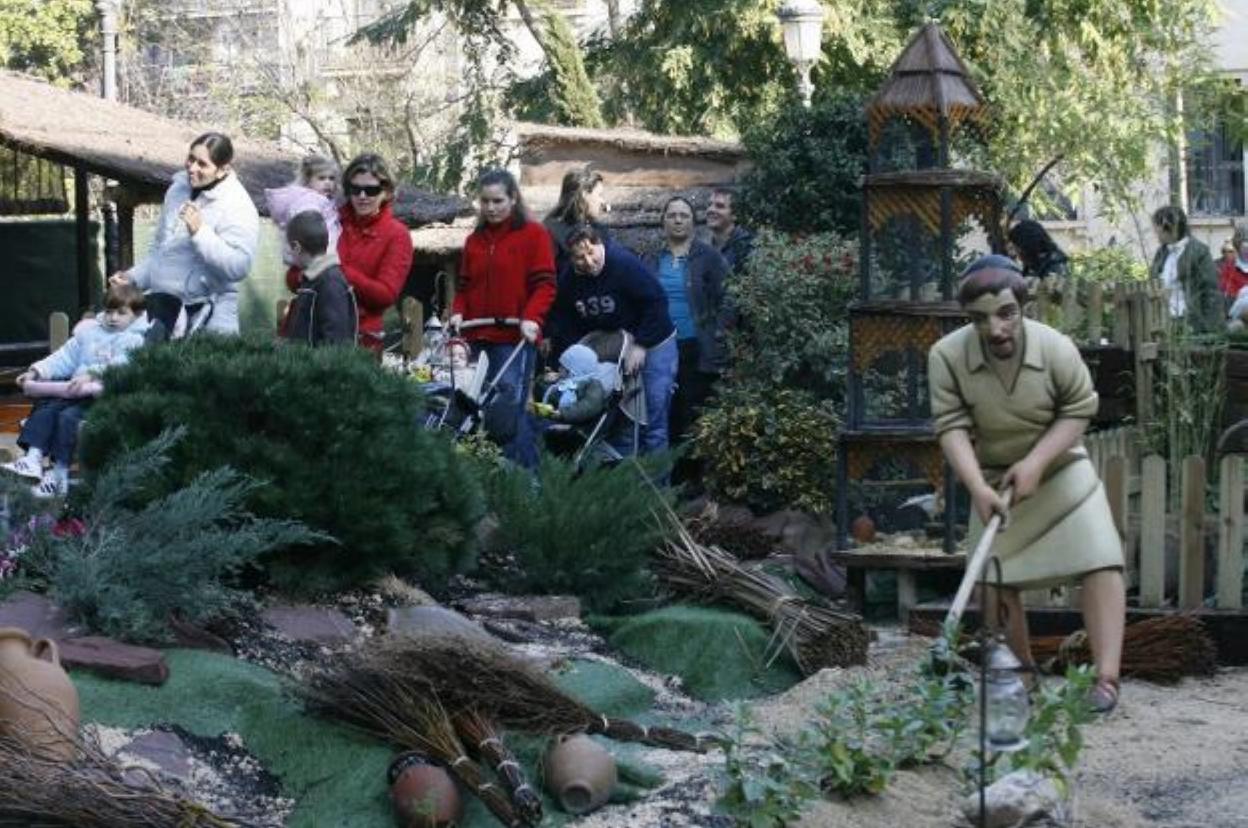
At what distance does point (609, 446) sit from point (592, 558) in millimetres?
3319

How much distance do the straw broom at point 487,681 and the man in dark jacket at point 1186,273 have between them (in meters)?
7.65

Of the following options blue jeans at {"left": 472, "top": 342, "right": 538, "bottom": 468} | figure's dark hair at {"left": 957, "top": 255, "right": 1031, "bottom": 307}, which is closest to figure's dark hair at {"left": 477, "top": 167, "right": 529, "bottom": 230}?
blue jeans at {"left": 472, "top": 342, "right": 538, "bottom": 468}

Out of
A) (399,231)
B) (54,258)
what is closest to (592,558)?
(399,231)

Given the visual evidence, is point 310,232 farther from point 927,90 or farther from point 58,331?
point 58,331

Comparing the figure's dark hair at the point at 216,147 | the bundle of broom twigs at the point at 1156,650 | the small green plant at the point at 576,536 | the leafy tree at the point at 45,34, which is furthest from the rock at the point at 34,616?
the leafy tree at the point at 45,34

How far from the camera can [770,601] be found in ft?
34.4

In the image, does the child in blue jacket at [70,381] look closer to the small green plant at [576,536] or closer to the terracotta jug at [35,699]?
the small green plant at [576,536]

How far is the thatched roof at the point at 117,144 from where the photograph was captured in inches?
693

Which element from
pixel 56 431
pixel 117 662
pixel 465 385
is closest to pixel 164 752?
pixel 117 662

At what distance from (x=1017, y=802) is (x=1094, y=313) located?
23.6 feet

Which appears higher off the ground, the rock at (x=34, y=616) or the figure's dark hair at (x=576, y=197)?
the figure's dark hair at (x=576, y=197)

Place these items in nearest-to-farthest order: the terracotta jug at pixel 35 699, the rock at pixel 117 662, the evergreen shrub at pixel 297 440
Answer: the terracotta jug at pixel 35 699 < the rock at pixel 117 662 < the evergreen shrub at pixel 297 440

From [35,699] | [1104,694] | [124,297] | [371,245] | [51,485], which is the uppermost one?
[371,245]

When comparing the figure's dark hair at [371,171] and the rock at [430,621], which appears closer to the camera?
the rock at [430,621]
